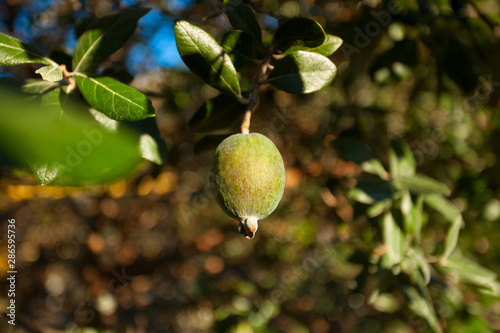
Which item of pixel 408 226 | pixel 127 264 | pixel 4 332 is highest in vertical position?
pixel 408 226

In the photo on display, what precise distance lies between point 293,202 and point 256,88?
5.20 ft

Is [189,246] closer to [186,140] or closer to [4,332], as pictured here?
[186,140]

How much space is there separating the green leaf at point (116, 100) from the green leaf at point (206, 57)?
106 mm

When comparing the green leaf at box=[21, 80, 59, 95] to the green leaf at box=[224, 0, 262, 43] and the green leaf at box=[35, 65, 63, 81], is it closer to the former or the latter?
the green leaf at box=[35, 65, 63, 81]

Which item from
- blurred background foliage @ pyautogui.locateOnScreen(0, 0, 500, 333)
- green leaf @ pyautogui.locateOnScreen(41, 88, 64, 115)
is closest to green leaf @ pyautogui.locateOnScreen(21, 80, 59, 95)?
green leaf @ pyautogui.locateOnScreen(41, 88, 64, 115)

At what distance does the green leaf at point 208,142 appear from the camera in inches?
32.2

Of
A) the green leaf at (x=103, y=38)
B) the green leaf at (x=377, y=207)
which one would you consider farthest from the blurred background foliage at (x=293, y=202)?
the green leaf at (x=103, y=38)

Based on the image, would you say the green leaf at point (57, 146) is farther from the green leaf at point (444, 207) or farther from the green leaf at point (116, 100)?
the green leaf at point (444, 207)

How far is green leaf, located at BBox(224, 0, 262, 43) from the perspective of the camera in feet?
2.26

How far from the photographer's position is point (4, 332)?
130 centimetres

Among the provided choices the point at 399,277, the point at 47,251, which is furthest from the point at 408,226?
the point at 47,251

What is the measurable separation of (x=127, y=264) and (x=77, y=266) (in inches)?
25.3

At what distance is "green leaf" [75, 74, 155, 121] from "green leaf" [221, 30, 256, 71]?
0.62ft

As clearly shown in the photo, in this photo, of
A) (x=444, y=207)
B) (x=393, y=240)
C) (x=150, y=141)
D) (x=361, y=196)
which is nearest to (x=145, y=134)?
(x=150, y=141)
